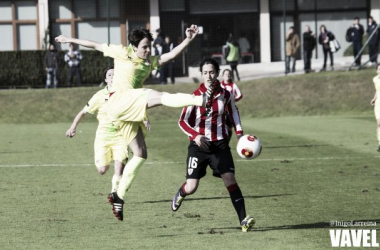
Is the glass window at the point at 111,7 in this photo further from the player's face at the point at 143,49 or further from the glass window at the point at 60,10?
the player's face at the point at 143,49

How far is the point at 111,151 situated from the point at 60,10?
→ 2867cm

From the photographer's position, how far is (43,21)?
40.5 metres

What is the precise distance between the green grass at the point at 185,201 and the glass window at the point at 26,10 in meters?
19.4

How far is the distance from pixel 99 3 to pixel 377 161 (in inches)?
941

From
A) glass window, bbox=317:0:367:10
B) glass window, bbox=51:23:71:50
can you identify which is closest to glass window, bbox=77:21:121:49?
glass window, bbox=51:23:71:50

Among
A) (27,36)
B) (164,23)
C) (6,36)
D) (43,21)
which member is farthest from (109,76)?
(43,21)

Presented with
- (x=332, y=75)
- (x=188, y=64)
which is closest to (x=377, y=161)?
(x=332, y=75)

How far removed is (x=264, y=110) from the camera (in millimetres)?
32281

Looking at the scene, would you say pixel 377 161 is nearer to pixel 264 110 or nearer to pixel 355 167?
pixel 355 167

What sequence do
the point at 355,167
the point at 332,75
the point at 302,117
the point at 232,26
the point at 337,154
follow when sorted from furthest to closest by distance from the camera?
1. the point at 232,26
2. the point at 332,75
3. the point at 302,117
4. the point at 337,154
5. the point at 355,167

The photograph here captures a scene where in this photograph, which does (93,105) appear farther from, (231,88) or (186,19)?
(186,19)

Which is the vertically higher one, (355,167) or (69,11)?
(69,11)

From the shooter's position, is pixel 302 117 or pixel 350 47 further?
pixel 350 47

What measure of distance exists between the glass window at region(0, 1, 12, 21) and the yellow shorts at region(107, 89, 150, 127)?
102 ft
